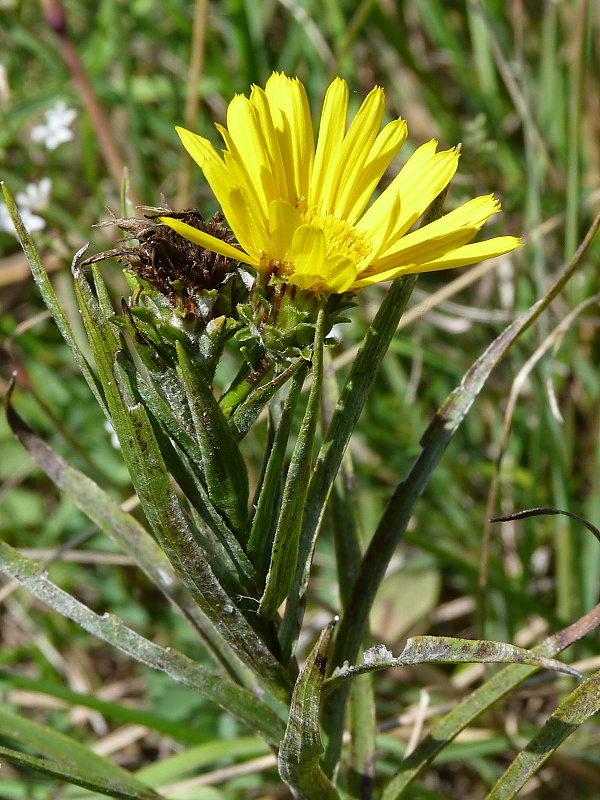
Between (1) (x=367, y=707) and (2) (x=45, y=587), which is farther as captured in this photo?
(1) (x=367, y=707)

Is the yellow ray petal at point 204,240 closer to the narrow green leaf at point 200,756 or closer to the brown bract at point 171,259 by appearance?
the brown bract at point 171,259

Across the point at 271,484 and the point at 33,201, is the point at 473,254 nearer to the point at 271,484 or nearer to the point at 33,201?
the point at 271,484

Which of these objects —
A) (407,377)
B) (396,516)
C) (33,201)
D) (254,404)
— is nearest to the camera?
(254,404)

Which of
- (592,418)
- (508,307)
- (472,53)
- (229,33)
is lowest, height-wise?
(592,418)

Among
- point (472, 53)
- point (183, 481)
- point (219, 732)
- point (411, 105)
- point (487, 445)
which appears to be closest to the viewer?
point (183, 481)

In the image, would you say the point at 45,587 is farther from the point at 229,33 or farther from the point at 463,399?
the point at 229,33

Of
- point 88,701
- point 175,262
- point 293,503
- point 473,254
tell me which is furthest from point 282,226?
point 88,701

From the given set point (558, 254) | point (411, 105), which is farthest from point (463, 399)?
point (411, 105)

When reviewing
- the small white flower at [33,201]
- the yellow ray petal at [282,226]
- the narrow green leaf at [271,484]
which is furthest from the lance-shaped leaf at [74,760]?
the small white flower at [33,201]
